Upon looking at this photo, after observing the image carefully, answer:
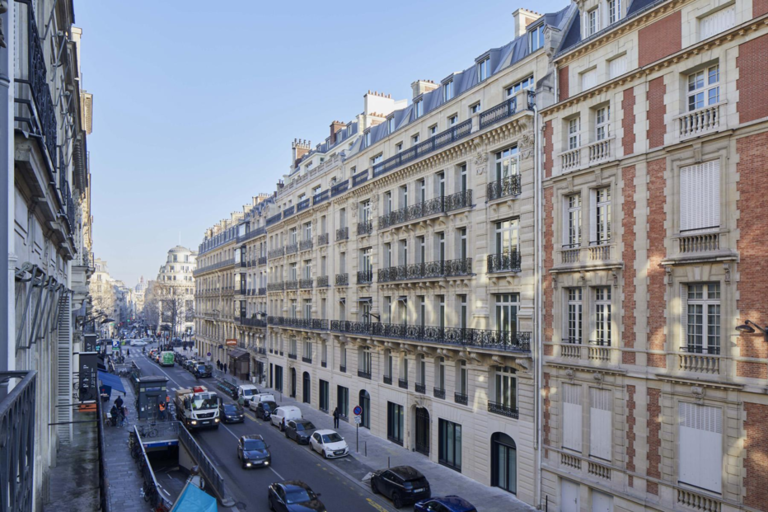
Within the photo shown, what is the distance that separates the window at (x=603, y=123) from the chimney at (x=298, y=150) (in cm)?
4066

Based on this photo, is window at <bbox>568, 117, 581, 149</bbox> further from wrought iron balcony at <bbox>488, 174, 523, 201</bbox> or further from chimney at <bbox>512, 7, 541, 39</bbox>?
chimney at <bbox>512, 7, 541, 39</bbox>

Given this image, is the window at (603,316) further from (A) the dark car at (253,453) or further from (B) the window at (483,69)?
(A) the dark car at (253,453)

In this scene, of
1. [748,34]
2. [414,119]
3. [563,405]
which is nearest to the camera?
[748,34]

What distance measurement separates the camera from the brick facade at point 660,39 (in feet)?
57.4

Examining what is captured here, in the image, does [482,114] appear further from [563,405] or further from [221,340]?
[221,340]

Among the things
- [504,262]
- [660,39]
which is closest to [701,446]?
[504,262]

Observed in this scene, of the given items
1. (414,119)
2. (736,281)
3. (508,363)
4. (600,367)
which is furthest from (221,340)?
(736,281)

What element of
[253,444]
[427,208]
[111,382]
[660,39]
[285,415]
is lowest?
[285,415]

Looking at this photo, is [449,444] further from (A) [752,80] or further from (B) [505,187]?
(A) [752,80]

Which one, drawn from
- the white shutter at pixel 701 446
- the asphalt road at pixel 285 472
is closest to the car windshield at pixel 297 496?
the asphalt road at pixel 285 472

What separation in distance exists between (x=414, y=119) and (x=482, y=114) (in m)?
7.71

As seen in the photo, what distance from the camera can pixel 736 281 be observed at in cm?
1554

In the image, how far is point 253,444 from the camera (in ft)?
91.0

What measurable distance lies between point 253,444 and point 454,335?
11224mm
